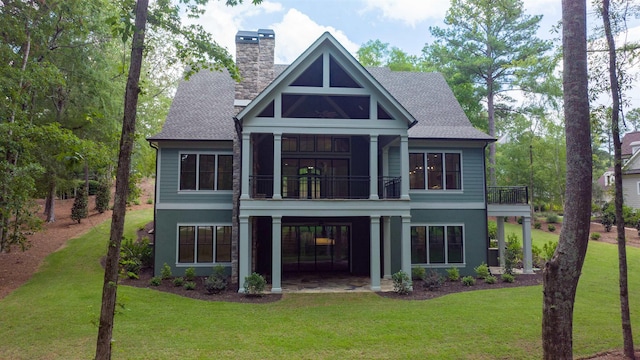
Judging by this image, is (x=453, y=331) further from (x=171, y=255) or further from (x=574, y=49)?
(x=171, y=255)

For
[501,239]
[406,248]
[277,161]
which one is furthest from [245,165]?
[501,239]

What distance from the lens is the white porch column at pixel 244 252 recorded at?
12016 millimetres

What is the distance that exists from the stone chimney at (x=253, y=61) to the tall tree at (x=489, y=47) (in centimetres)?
1598

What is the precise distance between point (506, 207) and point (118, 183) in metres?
14.6

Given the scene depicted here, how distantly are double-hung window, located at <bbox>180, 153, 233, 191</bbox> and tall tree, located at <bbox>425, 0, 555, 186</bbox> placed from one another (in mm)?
18811

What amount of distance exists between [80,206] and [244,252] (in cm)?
1585

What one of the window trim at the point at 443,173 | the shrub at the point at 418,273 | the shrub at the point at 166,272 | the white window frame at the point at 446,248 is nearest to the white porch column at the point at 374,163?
the window trim at the point at 443,173

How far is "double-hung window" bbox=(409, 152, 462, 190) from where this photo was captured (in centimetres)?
1520

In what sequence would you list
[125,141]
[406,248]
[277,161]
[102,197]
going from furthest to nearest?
[102,197], [406,248], [277,161], [125,141]

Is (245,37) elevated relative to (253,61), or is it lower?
elevated

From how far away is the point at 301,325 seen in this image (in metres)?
8.86

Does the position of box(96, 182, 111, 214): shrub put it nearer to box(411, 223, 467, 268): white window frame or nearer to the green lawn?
the green lawn

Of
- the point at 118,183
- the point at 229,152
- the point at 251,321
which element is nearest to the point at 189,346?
the point at 251,321

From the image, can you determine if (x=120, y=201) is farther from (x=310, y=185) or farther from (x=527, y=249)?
(x=527, y=249)
